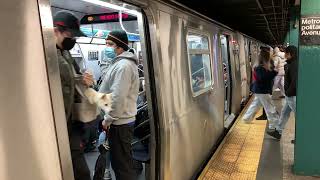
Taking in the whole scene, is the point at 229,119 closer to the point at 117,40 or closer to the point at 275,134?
the point at 275,134

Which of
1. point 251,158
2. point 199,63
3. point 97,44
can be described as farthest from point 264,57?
point 97,44

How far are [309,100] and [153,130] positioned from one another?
2.12 meters

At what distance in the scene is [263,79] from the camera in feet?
20.7

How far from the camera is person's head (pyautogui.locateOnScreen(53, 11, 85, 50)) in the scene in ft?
8.02

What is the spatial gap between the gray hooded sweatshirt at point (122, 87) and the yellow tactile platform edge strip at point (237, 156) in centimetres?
146

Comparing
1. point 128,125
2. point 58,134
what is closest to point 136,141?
point 128,125

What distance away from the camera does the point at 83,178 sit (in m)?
2.73

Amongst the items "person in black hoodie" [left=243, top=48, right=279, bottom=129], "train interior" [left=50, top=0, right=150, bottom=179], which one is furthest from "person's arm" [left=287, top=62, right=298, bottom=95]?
"train interior" [left=50, top=0, right=150, bottom=179]

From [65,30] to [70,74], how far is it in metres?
0.34

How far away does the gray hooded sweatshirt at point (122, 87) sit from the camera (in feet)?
9.93

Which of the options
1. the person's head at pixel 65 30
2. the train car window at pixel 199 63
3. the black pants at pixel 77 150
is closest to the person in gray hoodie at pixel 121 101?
the black pants at pixel 77 150

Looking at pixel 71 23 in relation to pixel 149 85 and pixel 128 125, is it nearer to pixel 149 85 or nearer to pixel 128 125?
pixel 149 85

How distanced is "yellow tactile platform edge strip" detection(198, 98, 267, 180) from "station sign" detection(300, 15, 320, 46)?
169cm

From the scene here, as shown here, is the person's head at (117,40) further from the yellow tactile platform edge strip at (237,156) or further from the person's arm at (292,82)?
the person's arm at (292,82)
